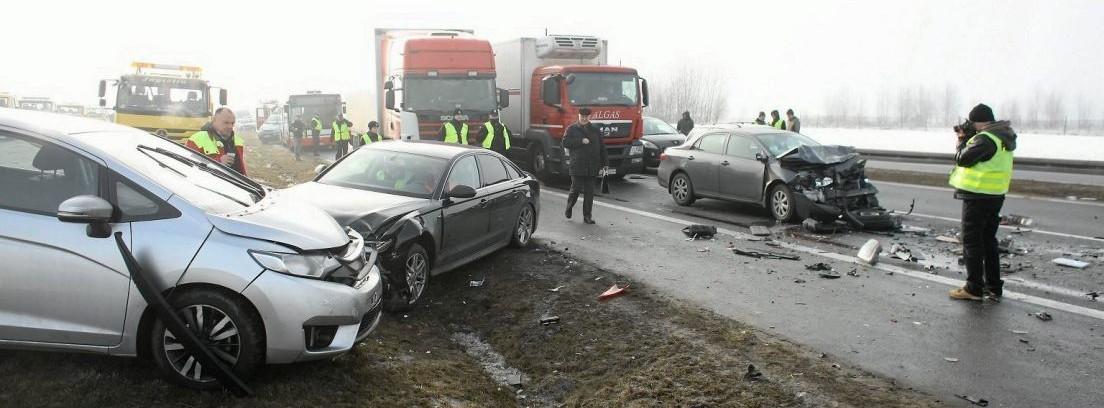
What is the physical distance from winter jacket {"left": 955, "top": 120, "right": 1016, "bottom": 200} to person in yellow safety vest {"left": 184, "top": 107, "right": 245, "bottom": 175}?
7.34 metres

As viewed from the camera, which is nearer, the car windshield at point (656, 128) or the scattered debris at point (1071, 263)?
the scattered debris at point (1071, 263)

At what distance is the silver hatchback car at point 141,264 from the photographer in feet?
12.9

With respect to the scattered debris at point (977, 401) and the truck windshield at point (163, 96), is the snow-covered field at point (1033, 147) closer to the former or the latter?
the truck windshield at point (163, 96)

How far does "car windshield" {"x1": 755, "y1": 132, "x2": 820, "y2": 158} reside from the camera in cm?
1232

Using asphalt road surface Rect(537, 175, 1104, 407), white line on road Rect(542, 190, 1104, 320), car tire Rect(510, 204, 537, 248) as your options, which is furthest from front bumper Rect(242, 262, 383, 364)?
white line on road Rect(542, 190, 1104, 320)

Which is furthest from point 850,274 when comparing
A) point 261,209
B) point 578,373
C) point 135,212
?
point 135,212

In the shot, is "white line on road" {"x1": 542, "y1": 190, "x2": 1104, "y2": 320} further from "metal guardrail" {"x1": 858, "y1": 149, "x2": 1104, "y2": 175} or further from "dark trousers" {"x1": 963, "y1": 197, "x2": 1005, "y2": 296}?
"metal guardrail" {"x1": 858, "y1": 149, "x2": 1104, "y2": 175}

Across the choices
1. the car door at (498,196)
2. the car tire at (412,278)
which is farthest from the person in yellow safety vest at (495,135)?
the car tire at (412,278)

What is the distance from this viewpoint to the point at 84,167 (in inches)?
164

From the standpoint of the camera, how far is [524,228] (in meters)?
9.37

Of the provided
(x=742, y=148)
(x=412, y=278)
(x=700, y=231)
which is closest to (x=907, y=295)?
(x=700, y=231)

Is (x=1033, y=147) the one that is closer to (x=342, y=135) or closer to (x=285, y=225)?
(x=342, y=135)

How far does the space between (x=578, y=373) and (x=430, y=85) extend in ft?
37.0

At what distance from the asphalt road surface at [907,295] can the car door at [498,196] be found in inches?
39.0
